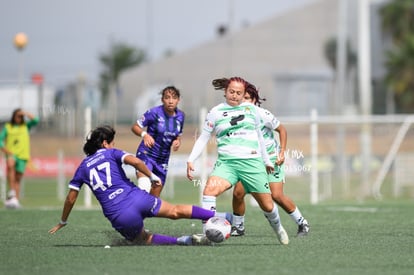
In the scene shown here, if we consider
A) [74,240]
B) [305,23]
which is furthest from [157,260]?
[305,23]

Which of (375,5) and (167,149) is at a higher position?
(375,5)

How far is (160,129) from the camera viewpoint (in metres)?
14.3

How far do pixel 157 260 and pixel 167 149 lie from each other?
4608 mm

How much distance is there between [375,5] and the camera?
229 ft

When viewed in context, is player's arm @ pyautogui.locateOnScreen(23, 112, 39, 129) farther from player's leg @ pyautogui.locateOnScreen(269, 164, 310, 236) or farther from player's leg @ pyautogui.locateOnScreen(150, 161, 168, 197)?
player's leg @ pyautogui.locateOnScreen(269, 164, 310, 236)

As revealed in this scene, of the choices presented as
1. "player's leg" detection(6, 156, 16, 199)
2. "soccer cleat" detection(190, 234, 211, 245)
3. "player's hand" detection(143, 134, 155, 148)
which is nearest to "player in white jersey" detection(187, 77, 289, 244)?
"soccer cleat" detection(190, 234, 211, 245)

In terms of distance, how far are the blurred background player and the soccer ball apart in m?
11.2

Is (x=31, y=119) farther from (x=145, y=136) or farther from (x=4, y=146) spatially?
(x=145, y=136)

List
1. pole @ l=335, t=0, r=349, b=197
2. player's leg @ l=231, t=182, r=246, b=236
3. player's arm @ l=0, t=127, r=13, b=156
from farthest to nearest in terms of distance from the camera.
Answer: pole @ l=335, t=0, r=349, b=197 → player's arm @ l=0, t=127, r=13, b=156 → player's leg @ l=231, t=182, r=246, b=236

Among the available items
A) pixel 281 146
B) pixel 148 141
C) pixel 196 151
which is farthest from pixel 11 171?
pixel 196 151

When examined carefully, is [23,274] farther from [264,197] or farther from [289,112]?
[289,112]

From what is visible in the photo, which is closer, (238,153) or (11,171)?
(238,153)

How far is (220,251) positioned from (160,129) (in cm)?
390

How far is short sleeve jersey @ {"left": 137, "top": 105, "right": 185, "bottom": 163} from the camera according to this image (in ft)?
47.0
